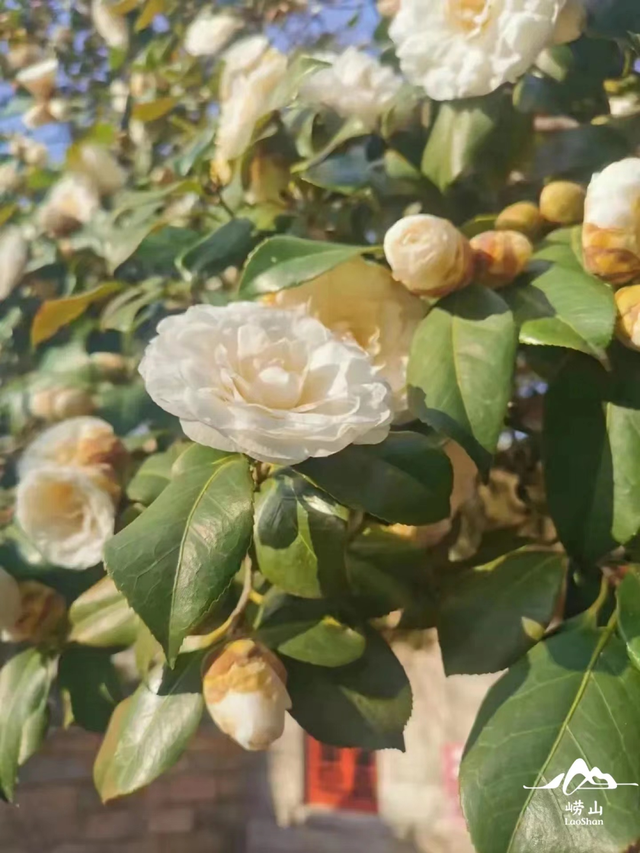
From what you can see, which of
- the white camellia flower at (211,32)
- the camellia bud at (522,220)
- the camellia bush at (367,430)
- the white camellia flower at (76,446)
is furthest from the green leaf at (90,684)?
the white camellia flower at (211,32)

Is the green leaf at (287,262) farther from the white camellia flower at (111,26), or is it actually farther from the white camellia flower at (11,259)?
the white camellia flower at (111,26)

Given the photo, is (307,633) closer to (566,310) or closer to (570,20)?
(566,310)

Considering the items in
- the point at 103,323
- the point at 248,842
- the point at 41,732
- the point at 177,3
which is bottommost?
the point at 248,842

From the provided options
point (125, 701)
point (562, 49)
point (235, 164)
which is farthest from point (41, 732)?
point (562, 49)

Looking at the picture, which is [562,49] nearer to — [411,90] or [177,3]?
[411,90]

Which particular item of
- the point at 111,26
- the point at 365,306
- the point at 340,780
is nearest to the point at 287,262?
the point at 365,306

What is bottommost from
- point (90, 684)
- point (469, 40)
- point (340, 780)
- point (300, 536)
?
point (340, 780)
